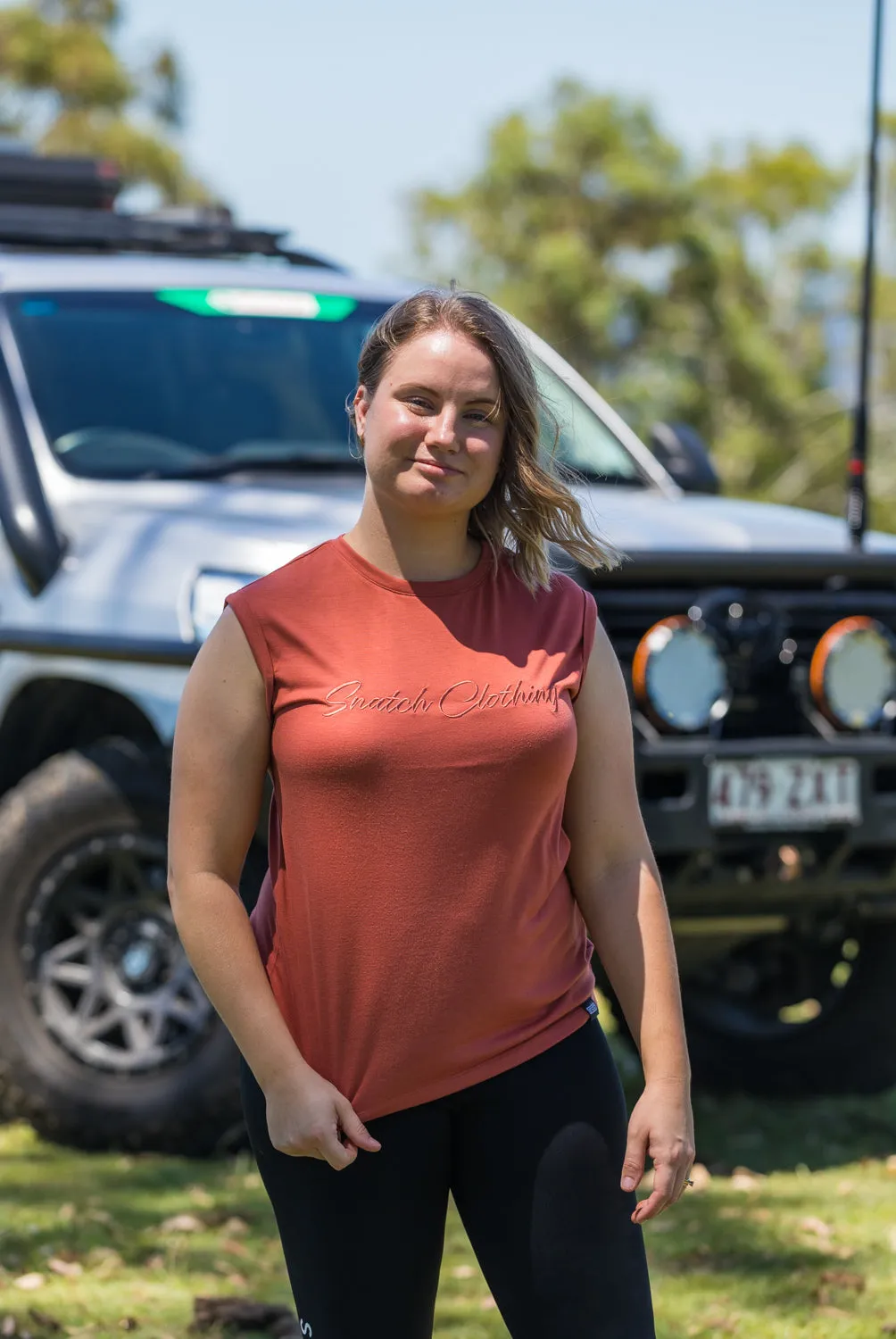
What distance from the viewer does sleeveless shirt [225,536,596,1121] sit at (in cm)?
231

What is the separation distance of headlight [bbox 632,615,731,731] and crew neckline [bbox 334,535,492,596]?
2314 millimetres

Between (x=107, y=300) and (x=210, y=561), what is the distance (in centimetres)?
142

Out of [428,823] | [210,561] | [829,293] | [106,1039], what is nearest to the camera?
[428,823]

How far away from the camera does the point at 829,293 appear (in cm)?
4750

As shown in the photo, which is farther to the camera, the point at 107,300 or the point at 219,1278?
the point at 107,300

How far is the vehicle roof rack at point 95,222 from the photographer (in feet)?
21.1

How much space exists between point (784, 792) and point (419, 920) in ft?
8.57

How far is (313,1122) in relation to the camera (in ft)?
7.34

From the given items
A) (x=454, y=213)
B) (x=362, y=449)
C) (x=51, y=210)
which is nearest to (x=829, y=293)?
(x=454, y=213)

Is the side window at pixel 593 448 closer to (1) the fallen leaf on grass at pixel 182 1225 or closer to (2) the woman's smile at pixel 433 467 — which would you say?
(1) the fallen leaf on grass at pixel 182 1225

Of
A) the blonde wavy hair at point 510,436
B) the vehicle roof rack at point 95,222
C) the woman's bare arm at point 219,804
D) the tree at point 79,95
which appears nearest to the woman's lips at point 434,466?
the blonde wavy hair at point 510,436

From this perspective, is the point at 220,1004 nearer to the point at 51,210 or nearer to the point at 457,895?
the point at 457,895

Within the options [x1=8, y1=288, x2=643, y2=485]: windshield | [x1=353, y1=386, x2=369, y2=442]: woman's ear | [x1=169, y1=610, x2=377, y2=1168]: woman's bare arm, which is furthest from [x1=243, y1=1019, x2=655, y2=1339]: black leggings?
[x1=8, y1=288, x2=643, y2=485]: windshield

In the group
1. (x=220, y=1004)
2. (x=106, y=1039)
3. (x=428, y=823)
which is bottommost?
(x=106, y=1039)
